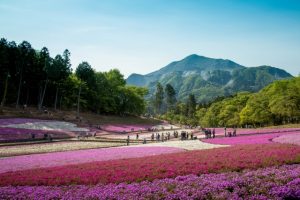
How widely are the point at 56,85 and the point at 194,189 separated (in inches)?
3251

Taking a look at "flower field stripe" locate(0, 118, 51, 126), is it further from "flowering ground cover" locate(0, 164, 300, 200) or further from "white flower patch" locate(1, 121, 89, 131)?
"flowering ground cover" locate(0, 164, 300, 200)

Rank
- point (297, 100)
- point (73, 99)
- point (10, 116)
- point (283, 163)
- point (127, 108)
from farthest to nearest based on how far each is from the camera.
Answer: point (127, 108)
point (73, 99)
point (297, 100)
point (10, 116)
point (283, 163)

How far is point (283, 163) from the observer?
62.2 feet

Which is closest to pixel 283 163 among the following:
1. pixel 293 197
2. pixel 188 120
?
pixel 293 197

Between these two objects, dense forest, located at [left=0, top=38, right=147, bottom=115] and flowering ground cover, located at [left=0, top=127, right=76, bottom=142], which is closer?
flowering ground cover, located at [left=0, top=127, right=76, bottom=142]

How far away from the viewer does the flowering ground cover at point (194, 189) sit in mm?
13508

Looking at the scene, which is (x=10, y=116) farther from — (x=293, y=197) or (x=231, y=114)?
(x=231, y=114)

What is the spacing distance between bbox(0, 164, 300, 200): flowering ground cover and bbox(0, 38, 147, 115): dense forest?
59327 mm

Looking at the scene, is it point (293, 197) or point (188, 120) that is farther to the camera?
point (188, 120)

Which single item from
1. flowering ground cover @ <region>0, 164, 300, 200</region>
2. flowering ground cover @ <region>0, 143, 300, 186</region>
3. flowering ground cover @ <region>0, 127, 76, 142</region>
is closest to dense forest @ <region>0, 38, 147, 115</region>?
flowering ground cover @ <region>0, 127, 76, 142</region>

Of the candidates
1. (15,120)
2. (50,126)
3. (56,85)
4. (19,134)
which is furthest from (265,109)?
(19,134)

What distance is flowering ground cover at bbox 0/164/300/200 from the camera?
44.3 ft

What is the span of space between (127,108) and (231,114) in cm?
3697

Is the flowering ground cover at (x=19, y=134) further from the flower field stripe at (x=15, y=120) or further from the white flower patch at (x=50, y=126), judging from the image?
the flower field stripe at (x=15, y=120)
